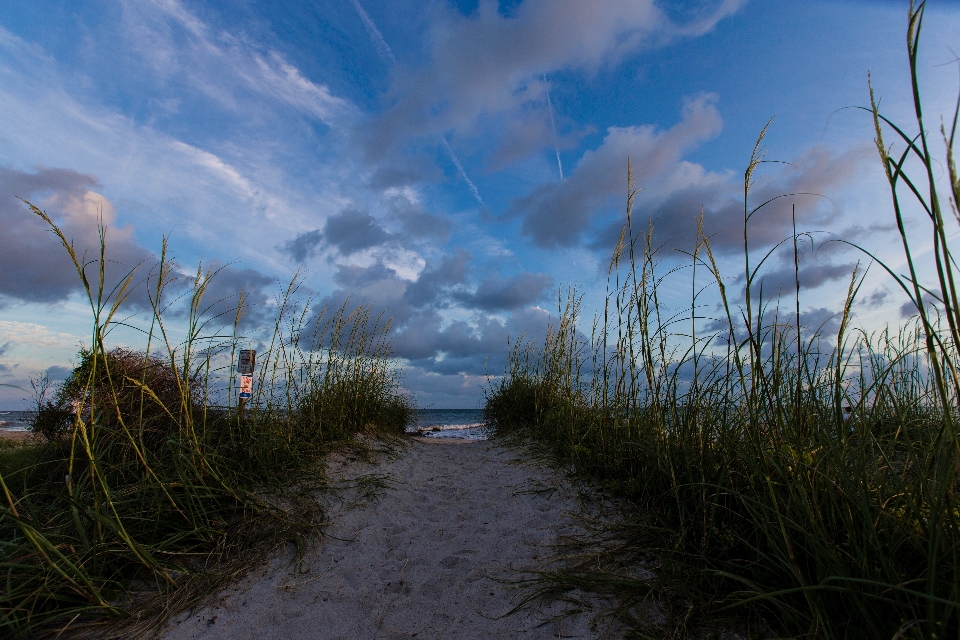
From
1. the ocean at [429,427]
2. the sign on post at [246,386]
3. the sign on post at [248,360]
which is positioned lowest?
the ocean at [429,427]

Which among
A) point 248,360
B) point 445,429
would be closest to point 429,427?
point 445,429

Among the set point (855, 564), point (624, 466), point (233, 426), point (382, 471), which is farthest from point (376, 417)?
point (855, 564)

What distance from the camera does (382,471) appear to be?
4.73m

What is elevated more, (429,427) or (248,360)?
(248,360)

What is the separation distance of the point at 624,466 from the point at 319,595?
7.13ft

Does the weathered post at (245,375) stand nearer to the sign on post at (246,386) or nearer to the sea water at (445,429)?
the sign on post at (246,386)

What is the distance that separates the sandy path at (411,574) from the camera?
2.31 metres

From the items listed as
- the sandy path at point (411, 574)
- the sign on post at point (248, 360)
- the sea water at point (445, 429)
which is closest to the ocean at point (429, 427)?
the sea water at point (445, 429)

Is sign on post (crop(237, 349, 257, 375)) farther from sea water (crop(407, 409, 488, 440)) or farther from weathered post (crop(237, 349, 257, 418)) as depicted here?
sea water (crop(407, 409, 488, 440))

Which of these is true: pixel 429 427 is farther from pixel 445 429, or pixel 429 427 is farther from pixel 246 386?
pixel 246 386

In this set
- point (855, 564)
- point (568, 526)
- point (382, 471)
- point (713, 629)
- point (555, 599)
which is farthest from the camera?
point (382, 471)

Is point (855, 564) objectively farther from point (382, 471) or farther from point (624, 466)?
point (382, 471)

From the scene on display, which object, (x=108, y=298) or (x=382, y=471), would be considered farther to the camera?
(x=382, y=471)

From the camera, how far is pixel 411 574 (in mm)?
2812
